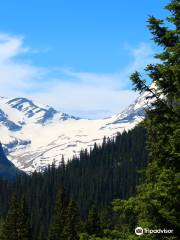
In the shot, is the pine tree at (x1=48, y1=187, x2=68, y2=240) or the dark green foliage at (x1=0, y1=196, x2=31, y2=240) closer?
the dark green foliage at (x1=0, y1=196, x2=31, y2=240)

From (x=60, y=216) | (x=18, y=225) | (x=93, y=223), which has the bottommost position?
(x=18, y=225)

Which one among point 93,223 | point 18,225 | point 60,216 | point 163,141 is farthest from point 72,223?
point 163,141

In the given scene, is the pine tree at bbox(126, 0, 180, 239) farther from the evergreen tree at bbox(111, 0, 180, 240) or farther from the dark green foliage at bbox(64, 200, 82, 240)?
the dark green foliage at bbox(64, 200, 82, 240)

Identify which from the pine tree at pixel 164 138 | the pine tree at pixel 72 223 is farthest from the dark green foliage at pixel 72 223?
the pine tree at pixel 164 138

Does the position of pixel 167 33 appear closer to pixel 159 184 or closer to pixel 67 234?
pixel 159 184

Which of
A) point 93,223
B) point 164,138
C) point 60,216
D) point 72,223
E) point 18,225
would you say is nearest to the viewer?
point 164,138

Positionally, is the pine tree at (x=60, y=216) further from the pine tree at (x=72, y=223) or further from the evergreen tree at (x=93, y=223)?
the evergreen tree at (x=93, y=223)

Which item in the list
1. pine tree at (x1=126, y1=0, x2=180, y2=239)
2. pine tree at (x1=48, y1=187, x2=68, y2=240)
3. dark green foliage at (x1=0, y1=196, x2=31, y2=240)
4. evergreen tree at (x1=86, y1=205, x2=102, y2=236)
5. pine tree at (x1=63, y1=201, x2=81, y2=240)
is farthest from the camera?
pine tree at (x1=48, y1=187, x2=68, y2=240)

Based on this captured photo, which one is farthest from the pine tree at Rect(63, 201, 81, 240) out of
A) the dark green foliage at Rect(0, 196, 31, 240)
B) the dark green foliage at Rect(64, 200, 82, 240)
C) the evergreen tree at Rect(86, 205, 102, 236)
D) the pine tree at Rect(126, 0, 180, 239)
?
the pine tree at Rect(126, 0, 180, 239)

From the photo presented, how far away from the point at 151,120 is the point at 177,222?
383 centimetres

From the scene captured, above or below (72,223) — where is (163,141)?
above

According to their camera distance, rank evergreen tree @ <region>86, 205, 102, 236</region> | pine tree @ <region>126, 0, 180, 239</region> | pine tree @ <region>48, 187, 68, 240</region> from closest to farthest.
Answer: pine tree @ <region>126, 0, 180, 239</region>, evergreen tree @ <region>86, 205, 102, 236</region>, pine tree @ <region>48, 187, 68, 240</region>

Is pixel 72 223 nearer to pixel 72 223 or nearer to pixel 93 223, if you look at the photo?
pixel 72 223

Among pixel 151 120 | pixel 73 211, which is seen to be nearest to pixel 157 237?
pixel 151 120
